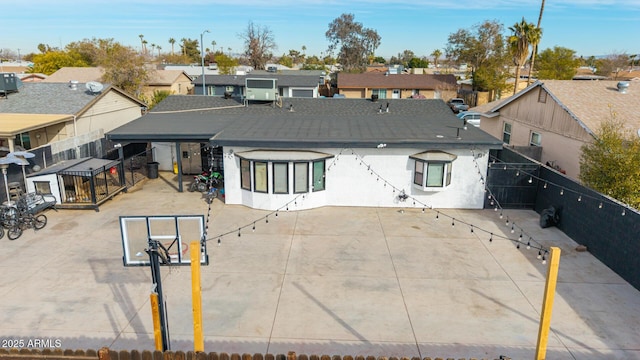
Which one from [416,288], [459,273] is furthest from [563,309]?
[416,288]

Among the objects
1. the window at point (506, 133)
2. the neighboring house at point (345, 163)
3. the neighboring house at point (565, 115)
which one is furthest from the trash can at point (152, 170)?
the window at point (506, 133)

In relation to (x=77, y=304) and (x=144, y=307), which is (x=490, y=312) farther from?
(x=77, y=304)

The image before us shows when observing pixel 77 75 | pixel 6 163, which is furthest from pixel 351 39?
pixel 6 163

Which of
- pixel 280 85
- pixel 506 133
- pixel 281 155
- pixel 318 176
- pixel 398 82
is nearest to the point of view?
pixel 281 155

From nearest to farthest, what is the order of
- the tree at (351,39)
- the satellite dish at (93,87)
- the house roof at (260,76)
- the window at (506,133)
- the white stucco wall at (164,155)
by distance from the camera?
1. the white stucco wall at (164,155)
2. the satellite dish at (93,87)
3. the window at (506,133)
4. the house roof at (260,76)
5. the tree at (351,39)

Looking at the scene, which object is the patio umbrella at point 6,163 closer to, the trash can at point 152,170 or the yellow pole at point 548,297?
the trash can at point 152,170

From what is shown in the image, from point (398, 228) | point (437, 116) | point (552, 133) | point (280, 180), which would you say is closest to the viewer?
point (398, 228)

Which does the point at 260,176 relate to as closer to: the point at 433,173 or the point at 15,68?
the point at 433,173
